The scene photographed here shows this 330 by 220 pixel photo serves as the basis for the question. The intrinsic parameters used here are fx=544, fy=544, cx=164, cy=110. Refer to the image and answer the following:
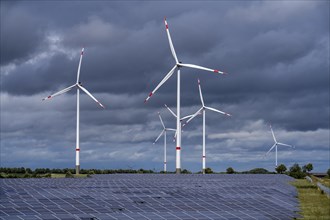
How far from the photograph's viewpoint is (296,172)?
171625 millimetres

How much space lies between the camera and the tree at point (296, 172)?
166m

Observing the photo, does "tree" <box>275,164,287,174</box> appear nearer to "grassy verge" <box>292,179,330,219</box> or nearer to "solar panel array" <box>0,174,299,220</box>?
"grassy verge" <box>292,179,330,219</box>

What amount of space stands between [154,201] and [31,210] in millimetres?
14814

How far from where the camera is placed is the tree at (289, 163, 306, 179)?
6540 inches

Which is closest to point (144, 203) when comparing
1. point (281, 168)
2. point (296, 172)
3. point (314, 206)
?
point (314, 206)

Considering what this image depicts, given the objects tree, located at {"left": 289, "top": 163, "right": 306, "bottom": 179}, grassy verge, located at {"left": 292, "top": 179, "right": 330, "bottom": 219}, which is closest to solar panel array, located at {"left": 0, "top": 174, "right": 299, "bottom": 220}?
grassy verge, located at {"left": 292, "top": 179, "right": 330, "bottom": 219}

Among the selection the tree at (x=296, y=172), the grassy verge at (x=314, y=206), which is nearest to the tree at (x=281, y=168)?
the tree at (x=296, y=172)

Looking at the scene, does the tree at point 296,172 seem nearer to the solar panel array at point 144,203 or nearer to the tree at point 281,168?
the tree at point 281,168

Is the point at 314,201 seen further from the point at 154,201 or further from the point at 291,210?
the point at 154,201

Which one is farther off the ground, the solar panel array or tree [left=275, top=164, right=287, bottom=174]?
tree [left=275, top=164, right=287, bottom=174]

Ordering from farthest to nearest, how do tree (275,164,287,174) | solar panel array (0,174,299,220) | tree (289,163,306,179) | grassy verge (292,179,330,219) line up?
tree (275,164,287,174), tree (289,163,306,179), grassy verge (292,179,330,219), solar panel array (0,174,299,220)

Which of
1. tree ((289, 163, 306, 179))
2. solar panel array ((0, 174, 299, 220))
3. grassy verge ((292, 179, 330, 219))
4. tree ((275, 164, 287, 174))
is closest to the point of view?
solar panel array ((0, 174, 299, 220))

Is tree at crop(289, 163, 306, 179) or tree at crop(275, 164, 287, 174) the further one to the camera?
tree at crop(275, 164, 287, 174)

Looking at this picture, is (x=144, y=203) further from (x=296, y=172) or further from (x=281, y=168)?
(x=281, y=168)
